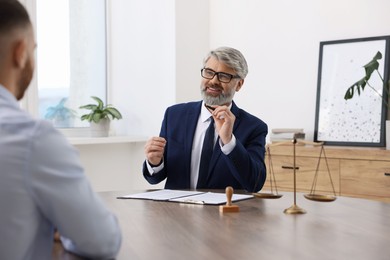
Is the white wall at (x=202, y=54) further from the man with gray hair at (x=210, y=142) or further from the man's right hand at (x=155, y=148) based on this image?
the man's right hand at (x=155, y=148)

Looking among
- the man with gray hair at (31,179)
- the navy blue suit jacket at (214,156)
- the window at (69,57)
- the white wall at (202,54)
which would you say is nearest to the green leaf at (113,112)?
the white wall at (202,54)

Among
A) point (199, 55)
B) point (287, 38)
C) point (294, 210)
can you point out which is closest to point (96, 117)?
point (199, 55)

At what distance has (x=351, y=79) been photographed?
434cm

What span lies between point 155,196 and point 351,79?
2.46 meters

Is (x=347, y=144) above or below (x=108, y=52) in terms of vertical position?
below

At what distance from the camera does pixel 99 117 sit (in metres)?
4.93

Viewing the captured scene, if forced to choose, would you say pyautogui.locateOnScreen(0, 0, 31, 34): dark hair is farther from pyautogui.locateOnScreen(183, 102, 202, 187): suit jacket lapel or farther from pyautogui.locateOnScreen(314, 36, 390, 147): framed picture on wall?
pyautogui.locateOnScreen(314, 36, 390, 147): framed picture on wall

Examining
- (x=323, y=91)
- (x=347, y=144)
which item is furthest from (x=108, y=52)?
(x=347, y=144)

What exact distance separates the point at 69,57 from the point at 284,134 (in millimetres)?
2107

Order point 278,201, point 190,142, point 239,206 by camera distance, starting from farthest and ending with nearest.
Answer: point 190,142 < point 278,201 < point 239,206

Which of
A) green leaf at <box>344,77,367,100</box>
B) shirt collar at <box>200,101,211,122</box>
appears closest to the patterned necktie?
shirt collar at <box>200,101,211,122</box>

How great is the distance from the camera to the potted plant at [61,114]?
5.01 meters

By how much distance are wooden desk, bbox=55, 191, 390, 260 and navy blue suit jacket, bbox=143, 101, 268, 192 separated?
0.41 metres

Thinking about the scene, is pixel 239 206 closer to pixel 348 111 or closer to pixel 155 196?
pixel 155 196
